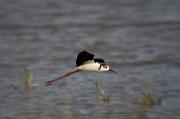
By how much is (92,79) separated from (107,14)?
5898 mm

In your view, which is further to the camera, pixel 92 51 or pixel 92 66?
pixel 92 51

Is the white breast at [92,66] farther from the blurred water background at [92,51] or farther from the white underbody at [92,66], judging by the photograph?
the blurred water background at [92,51]

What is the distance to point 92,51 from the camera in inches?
523

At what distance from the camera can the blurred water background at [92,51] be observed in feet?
30.7

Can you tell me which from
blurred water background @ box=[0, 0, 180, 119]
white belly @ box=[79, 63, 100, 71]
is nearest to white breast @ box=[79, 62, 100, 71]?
white belly @ box=[79, 63, 100, 71]

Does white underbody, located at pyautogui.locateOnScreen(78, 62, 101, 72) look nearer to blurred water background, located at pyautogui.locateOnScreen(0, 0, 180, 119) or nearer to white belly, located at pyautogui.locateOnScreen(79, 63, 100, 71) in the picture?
white belly, located at pyautogui.locateOnScreen(79, 63, 100, 71)

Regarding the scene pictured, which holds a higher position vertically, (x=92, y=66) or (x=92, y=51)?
(x=92, y=51)

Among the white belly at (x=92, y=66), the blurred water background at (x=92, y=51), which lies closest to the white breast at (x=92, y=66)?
the white belly at (x=92, y=66)

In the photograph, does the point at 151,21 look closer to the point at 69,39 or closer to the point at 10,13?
the point at 69,39

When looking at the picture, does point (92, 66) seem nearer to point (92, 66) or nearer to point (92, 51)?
point (92, 66)

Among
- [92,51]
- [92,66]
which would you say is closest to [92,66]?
[92,66]

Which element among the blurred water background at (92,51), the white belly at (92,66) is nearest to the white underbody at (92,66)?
the white belly at (92,66)

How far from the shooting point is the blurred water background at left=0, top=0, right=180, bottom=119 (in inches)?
368

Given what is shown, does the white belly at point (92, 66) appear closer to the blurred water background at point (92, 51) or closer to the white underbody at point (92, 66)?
the white underbody at point (92, 66)
